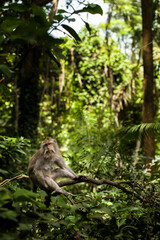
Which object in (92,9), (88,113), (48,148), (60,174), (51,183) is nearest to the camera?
(92,9)

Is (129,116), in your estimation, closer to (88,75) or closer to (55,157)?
(88,75)

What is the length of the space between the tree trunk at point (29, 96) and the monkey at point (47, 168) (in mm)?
3980

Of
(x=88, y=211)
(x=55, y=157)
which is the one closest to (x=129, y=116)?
(x=55, y=157)

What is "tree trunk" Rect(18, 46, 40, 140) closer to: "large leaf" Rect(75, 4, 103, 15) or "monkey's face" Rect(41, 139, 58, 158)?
"monkey's face" Rect(41, 139, 58, 158)

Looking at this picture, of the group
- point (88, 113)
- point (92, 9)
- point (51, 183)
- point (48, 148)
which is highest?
point (92, 9)

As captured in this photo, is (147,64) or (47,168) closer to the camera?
(47,168)

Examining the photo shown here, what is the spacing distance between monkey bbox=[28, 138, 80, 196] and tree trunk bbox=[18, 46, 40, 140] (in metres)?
3.98

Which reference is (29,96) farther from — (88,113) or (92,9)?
(92,9)

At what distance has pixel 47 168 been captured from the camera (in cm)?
387

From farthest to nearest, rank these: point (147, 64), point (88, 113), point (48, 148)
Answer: point (88, 113) < point (147, 64) < point (48, 148)

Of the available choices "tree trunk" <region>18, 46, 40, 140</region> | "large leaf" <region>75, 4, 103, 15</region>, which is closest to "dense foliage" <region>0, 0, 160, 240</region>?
"tree trunk" <region>18, 46, 40, 140</region>

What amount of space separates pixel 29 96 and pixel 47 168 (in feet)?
15.5

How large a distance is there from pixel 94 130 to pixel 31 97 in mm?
3682

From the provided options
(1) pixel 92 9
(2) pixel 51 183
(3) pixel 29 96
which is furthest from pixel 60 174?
(3) pixel 29 96
